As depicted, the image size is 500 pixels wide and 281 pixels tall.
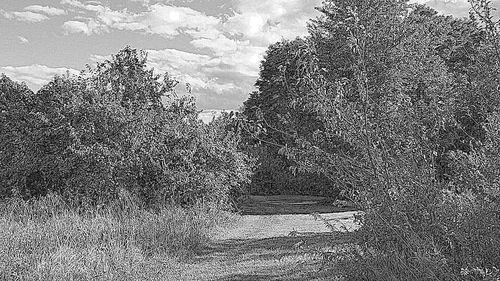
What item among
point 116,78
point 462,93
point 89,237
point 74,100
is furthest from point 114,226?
point 462,93

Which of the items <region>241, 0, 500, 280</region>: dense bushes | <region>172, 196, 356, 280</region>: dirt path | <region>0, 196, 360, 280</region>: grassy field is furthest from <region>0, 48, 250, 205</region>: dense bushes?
<region>241, 0, 500, 280</region>: dense bushes

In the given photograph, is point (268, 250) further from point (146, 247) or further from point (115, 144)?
point (115, 144)

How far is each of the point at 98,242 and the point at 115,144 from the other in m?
5.90

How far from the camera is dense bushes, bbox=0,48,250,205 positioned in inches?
631

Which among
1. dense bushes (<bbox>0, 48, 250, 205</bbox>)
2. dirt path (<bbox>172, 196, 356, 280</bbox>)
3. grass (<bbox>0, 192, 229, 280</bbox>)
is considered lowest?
dirt path (<bbox>172, 196, 356, 280</bbox>)

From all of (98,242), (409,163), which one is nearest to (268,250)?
(98,242)

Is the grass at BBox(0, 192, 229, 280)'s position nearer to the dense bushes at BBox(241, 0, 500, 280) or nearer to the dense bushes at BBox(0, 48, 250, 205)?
the dense bushes at BBox(0, 48, 250, 205)

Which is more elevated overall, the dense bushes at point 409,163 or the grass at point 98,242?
the dense bushes at point 409,163

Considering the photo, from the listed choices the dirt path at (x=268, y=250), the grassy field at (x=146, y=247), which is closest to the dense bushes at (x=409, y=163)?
the dirt path at (x=268, y=250)

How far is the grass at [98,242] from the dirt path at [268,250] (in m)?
0.52

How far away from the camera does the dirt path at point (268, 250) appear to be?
8.73m

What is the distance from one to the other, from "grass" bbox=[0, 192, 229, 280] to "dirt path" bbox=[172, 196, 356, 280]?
520mm

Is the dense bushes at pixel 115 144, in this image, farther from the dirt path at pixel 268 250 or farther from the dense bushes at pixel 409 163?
the dense bushes at pixel 409 163

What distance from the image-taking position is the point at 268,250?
11.8m
